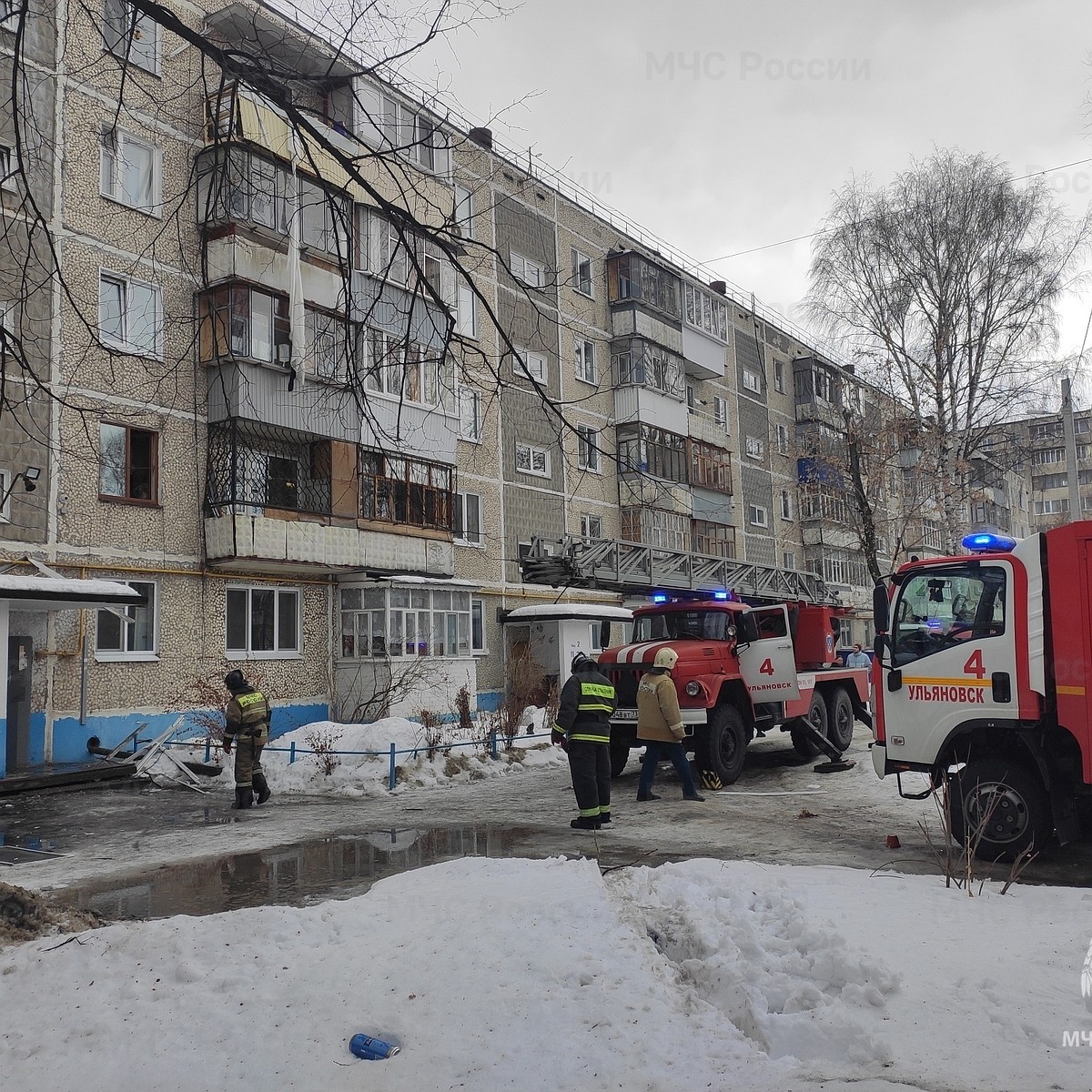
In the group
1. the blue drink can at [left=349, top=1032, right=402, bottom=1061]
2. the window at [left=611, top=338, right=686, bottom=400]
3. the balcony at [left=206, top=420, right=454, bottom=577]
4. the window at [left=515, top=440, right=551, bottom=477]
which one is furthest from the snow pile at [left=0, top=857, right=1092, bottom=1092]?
the window at [left=611, top=338, right=686, bottom=400]

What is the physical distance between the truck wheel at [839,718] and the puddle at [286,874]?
754cm

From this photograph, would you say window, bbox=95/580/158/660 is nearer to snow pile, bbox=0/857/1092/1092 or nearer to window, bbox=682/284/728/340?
snow pile, bbox=0/857/1092/1092

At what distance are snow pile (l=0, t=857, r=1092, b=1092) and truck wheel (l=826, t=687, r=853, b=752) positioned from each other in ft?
31.3

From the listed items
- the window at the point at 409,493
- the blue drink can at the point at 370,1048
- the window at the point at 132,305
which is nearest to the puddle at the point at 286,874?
the blue drink can at the point at 370,1048

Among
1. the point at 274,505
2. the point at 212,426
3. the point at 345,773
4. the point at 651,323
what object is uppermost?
the point at 651,323

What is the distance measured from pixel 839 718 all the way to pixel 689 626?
397 centimetres

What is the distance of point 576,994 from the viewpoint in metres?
4.61

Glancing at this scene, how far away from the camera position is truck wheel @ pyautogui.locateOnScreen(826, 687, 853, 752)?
15688 mm

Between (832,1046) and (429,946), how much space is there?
2188 mm

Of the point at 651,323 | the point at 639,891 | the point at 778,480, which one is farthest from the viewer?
the point at 778,480

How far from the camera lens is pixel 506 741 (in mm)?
16125

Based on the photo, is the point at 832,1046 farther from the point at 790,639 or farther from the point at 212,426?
the point at 212,426

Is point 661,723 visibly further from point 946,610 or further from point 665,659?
point 946,610

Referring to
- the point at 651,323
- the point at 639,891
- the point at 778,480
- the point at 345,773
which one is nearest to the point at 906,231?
the point at 651,323
